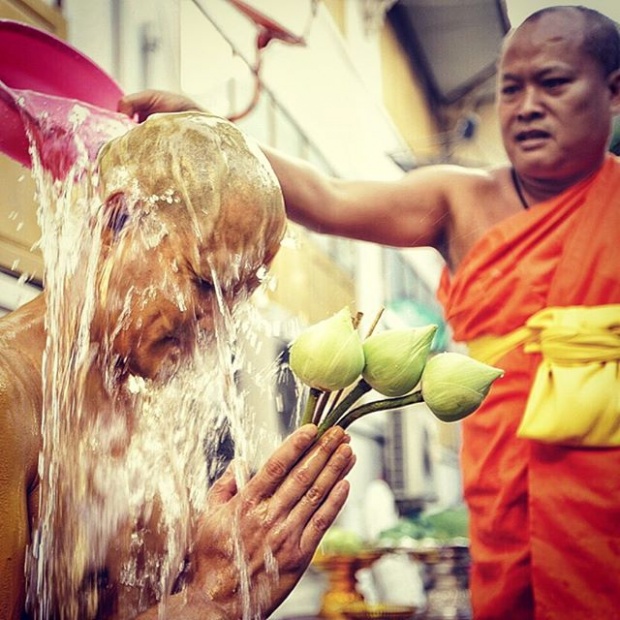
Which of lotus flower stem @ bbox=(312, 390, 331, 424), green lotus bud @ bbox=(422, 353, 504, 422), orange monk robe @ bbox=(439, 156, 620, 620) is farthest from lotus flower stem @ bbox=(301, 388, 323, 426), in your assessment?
orange monk robe @ bbox=(439, 156, 620, 620)

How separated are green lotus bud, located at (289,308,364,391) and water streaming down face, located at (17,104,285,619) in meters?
0.14

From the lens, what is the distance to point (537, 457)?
1.47 meters

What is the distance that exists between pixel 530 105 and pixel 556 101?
0.14ft

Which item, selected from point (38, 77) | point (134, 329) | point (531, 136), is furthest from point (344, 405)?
point (38, 77)

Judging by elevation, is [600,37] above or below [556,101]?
above

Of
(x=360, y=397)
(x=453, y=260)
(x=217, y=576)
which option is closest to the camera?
(x=217, y=576)

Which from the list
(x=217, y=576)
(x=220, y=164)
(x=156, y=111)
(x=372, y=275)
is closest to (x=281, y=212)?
(x=220, y=164)

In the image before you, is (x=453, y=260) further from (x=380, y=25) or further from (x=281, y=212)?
(x=380, y=25)

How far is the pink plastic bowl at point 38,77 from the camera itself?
1.53 m

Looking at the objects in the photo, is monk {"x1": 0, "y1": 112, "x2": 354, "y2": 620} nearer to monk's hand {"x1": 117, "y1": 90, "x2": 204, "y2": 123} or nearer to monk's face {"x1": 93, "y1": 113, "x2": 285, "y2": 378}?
monk's face {"x1": 93, "y1": 113, "x2": 285, "y2": 378}

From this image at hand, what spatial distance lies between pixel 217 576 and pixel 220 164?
23.8 inches

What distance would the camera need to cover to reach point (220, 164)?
133 cm

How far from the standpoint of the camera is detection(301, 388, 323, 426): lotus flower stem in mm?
1333

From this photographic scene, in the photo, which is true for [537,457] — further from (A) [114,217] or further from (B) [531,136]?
(A) [114,217]
